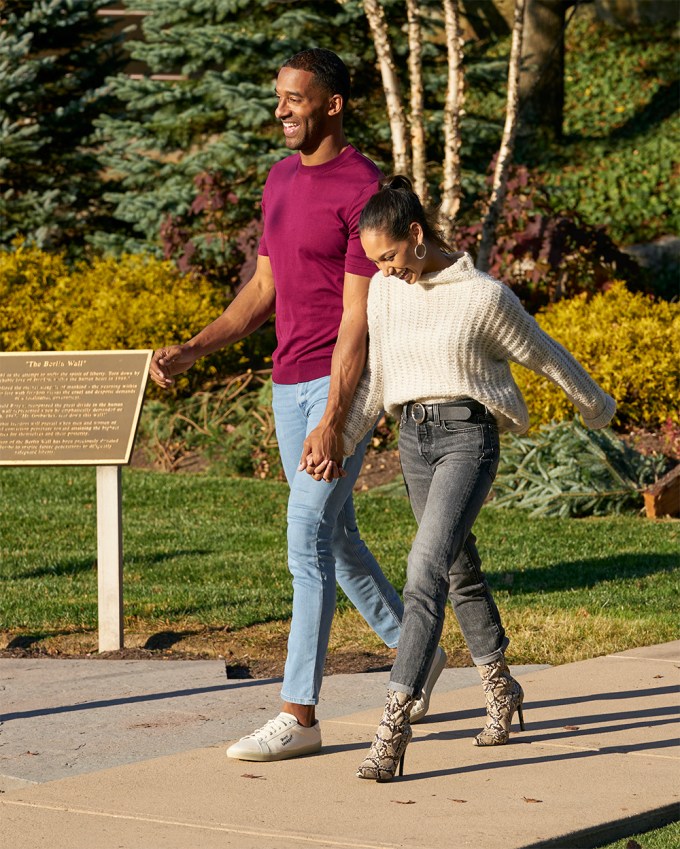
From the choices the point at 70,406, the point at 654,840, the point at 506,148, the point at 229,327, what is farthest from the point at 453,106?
the point at 654,840

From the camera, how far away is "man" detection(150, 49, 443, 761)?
4203 millimetres

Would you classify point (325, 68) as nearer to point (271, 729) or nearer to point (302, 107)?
point (302, 107)

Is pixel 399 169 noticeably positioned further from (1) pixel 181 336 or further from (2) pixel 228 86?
(2) pixel 228 86

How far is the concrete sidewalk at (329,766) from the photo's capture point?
3.56m

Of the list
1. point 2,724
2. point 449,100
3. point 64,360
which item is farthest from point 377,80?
point 2,724

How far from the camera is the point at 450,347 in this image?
13.5 feet

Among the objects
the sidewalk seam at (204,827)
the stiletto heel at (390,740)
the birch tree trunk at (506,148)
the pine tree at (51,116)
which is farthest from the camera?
the pine tree at (51,116)

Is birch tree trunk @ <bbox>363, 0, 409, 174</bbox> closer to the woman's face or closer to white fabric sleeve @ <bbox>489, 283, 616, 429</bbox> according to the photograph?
white fabric sleeve @ <bbox>489, 283, 616, 429</bbox>

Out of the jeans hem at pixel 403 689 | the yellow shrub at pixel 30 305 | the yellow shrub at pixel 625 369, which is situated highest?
the jeans hem at pixel 403 689

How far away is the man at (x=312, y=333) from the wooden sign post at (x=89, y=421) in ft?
5.22

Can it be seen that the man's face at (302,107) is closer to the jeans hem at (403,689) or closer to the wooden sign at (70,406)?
the jeans hem at (403,689)

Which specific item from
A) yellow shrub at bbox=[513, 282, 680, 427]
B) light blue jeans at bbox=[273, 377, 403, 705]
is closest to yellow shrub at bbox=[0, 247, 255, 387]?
yellow shrub at bbox=[513, 282, 680, 427]

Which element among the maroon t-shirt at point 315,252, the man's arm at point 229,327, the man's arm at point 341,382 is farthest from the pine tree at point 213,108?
the man's arm at point 341,382

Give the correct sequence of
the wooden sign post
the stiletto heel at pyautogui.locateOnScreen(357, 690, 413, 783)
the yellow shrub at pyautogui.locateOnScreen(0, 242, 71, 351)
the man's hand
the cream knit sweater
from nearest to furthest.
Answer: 1. the stiletto heel at pyautogui.locateOnScreen(357, 690, 413, 783)
2. the cream knit sweater
3. the man's hand
4. the wooden sign post
5. the yellow shrub at pyautogui.locateOnScreen(0, 242, 71, 351)
